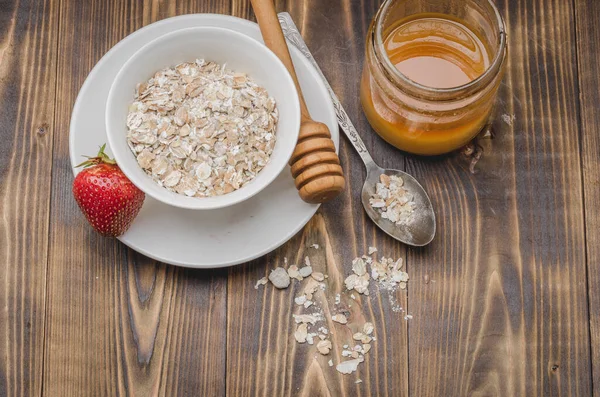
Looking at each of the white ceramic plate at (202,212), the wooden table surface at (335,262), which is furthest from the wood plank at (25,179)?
the white ceramic plate at (202,212)

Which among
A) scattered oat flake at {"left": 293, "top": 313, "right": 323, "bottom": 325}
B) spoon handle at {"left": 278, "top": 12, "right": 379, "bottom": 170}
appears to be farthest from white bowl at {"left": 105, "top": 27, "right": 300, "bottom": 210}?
scattered oat flake at {"left": 293, "top": 313, "right": 323, "bottom": 325}

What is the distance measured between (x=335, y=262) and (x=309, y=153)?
23cm

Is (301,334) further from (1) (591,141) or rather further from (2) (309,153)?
(1) (591,141)

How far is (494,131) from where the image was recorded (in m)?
1.19

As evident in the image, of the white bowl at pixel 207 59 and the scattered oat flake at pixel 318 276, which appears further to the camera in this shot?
the scattered oat flake at pixel 318 276

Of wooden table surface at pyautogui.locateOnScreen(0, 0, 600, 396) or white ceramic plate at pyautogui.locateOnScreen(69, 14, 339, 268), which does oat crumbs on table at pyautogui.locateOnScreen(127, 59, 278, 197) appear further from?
wooden table surface at pyautogui.locateOnScreen(0, 0, 600, 396)

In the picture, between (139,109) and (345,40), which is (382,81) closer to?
(345,40)

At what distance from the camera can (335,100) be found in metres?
1.16

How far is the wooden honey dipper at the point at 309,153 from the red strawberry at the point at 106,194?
24 centimetres

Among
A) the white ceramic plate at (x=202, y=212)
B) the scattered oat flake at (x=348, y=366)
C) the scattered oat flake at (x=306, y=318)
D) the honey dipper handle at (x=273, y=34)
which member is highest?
the honey dipper handle at (x=273, y=34)

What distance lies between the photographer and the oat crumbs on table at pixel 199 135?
102 centimetres

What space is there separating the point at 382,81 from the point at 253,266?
36cm

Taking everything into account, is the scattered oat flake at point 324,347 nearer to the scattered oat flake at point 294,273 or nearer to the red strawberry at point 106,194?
the scattered oat flake at point 294,273

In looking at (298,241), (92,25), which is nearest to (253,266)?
(298,241)
